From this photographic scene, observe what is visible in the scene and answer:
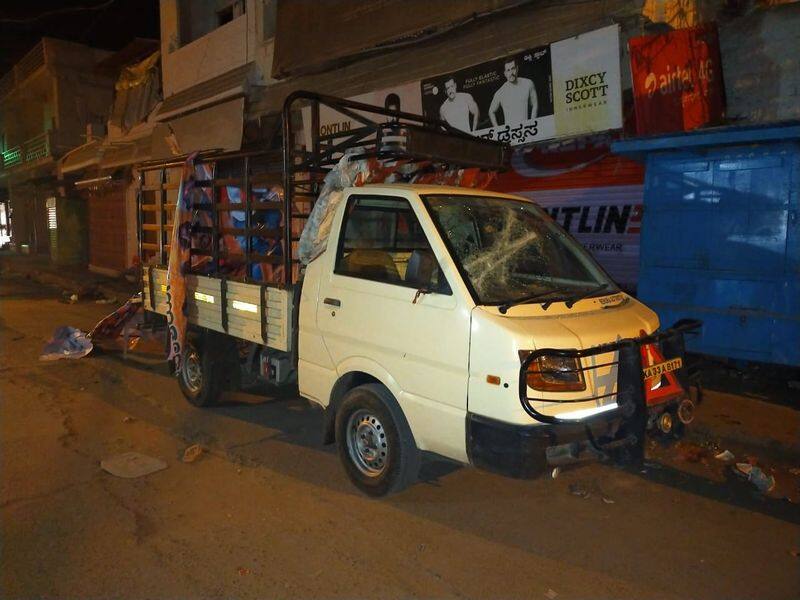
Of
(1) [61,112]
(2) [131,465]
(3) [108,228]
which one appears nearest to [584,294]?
(2) [131,465]

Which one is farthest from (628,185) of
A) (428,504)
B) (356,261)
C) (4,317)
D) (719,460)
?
(4,317)

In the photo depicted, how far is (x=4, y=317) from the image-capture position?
451 inches

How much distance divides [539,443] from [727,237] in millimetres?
3870

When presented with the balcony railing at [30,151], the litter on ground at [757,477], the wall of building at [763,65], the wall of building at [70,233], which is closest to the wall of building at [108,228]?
the wall of building at [70,233]

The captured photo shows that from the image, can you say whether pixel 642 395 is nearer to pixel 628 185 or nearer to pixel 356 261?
pixel 356 261

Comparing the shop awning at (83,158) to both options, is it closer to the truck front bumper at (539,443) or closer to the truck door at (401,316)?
the truck door at (401,316)

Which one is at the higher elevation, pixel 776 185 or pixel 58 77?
pixel 58 77

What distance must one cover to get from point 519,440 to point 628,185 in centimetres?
529

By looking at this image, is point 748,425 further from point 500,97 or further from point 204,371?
point 500,97

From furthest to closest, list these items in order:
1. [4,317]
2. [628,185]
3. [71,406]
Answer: [4,317] < [628,185] < [71,406]

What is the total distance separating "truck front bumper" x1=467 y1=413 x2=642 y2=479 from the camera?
312 centimetres

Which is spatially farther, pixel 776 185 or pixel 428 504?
pixel 776 185

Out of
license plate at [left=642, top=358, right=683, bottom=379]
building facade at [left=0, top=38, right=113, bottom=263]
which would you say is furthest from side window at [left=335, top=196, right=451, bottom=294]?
building facade at [left=0, top=38, right=113, bottom=263]

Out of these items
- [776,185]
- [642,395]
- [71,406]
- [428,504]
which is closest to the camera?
[642,395]
